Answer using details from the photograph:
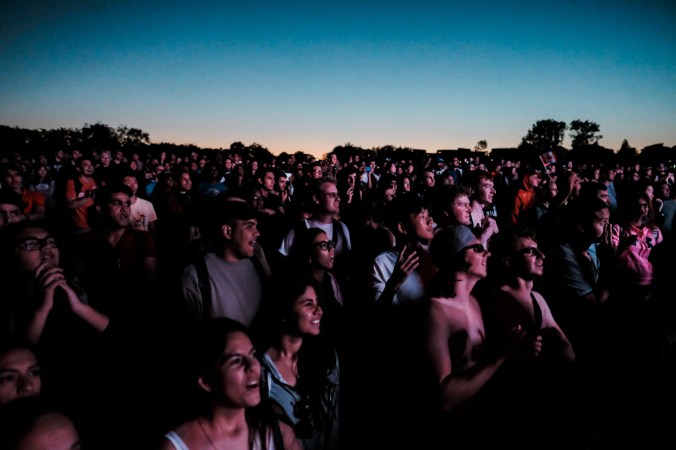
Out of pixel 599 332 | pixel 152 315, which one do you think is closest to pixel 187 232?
pixel 152 315

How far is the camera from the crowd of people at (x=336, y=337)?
1.96 m

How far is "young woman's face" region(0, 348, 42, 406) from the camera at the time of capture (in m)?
1.80

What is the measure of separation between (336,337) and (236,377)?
5.20 feet

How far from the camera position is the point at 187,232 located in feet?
18.6

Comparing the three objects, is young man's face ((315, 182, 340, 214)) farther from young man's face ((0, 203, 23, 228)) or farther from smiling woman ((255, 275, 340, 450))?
young man's face ((0, 203, 23, 228))

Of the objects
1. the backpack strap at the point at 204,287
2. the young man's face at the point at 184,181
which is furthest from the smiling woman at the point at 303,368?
the young man's face at the point at 184,181

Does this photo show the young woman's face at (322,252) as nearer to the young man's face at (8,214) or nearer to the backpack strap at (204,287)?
the backpack strap at (204,287)

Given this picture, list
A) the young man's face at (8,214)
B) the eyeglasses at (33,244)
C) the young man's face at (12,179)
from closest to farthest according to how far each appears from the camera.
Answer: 1. the eyeglasses at (33,244)
2. the young man's face at (8,214)
3. the young man's face at (12,179)

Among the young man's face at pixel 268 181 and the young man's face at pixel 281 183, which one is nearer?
the young man's face at pixel 268 181

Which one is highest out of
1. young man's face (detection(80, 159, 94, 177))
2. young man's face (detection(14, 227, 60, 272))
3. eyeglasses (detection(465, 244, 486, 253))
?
young man's face (detection(80, 159, 94, 177))

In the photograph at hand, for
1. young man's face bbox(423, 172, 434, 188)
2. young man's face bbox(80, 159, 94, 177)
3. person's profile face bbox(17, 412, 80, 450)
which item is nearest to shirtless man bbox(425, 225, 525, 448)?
person's profile face bbox(17, 412, 80, 450)

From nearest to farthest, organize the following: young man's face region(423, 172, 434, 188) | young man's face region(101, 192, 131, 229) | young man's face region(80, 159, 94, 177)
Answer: young man's face region(101, 192, 131, 229)
young man's face region(80, 159, 94, 177)
young man's face region(423, 172, 434, 188)

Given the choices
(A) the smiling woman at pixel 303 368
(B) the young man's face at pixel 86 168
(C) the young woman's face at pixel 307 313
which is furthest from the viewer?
(B) the young man's face at pixel 86 168

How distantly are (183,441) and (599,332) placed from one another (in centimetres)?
344
